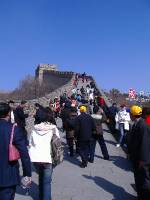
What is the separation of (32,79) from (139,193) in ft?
376

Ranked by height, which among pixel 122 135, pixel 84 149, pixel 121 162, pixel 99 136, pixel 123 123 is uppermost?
pixel 123 123

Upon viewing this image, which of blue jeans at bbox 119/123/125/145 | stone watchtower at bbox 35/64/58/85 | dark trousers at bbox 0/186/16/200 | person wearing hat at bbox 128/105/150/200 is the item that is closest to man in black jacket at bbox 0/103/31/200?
dark trousers at bbox 0/186/16/200

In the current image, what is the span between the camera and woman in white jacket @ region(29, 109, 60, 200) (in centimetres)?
771

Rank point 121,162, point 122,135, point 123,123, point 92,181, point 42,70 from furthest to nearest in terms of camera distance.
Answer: point 42,70 → point 123,123 → point 122,135 → point 121,162 → point 92,181

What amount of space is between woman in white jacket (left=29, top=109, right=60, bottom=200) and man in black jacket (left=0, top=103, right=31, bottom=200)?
159 centimetres

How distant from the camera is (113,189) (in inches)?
377

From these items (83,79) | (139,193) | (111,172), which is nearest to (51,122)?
(139,193)

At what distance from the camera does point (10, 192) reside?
596 centimetres

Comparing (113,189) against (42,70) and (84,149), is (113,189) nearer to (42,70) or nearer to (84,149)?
(84,149)

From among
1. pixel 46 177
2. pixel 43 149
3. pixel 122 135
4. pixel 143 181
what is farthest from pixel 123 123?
pixel 43 149

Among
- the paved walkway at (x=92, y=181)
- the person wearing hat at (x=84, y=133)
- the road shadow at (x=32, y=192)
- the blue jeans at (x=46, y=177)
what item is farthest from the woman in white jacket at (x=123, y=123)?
the blue jeans at (x=46, y=177)

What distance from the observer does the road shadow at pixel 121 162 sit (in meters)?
12.2

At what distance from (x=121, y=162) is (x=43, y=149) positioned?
570cm

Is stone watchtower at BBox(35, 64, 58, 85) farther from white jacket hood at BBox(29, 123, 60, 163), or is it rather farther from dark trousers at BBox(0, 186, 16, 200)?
dark trousers at BBox(0, 186, 16, 200)
